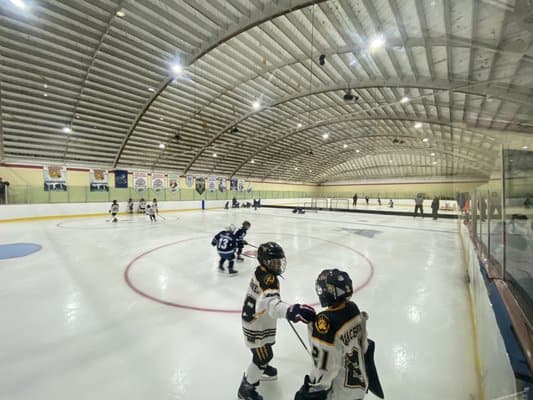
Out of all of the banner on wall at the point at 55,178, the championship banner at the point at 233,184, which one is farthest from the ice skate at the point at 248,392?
the championship banner at the point at 233,184

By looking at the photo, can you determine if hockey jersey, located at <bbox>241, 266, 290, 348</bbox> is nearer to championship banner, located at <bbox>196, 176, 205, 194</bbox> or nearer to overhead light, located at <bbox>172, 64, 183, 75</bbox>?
overhead light, located at <bbox>172, 64, 183, 75</bbox>

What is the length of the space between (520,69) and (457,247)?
7.72m

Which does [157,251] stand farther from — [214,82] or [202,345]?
[214,82]

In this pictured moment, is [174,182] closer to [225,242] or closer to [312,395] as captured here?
[225,242]

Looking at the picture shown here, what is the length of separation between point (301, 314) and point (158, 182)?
22546 mm

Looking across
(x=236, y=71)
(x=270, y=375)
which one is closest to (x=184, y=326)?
(x=270, y=375)

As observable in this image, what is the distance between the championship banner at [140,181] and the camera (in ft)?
64.1

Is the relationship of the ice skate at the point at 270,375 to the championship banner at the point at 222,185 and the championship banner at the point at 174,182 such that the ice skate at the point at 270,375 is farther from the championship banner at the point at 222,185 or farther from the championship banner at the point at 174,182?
the championship banner at the point at 222,185

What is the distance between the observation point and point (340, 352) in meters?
1.17

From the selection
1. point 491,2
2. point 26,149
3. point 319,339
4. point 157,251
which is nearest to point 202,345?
point 319,339

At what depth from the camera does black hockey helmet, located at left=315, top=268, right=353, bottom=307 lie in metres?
1.20

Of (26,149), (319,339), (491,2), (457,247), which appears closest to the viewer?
(319,339)

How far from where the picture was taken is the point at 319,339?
118 cm

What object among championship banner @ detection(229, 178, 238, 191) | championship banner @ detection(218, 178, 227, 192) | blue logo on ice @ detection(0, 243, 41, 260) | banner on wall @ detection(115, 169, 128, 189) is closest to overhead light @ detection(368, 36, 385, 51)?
blue logo on ice @ detection(0, 243, 41, 260)
